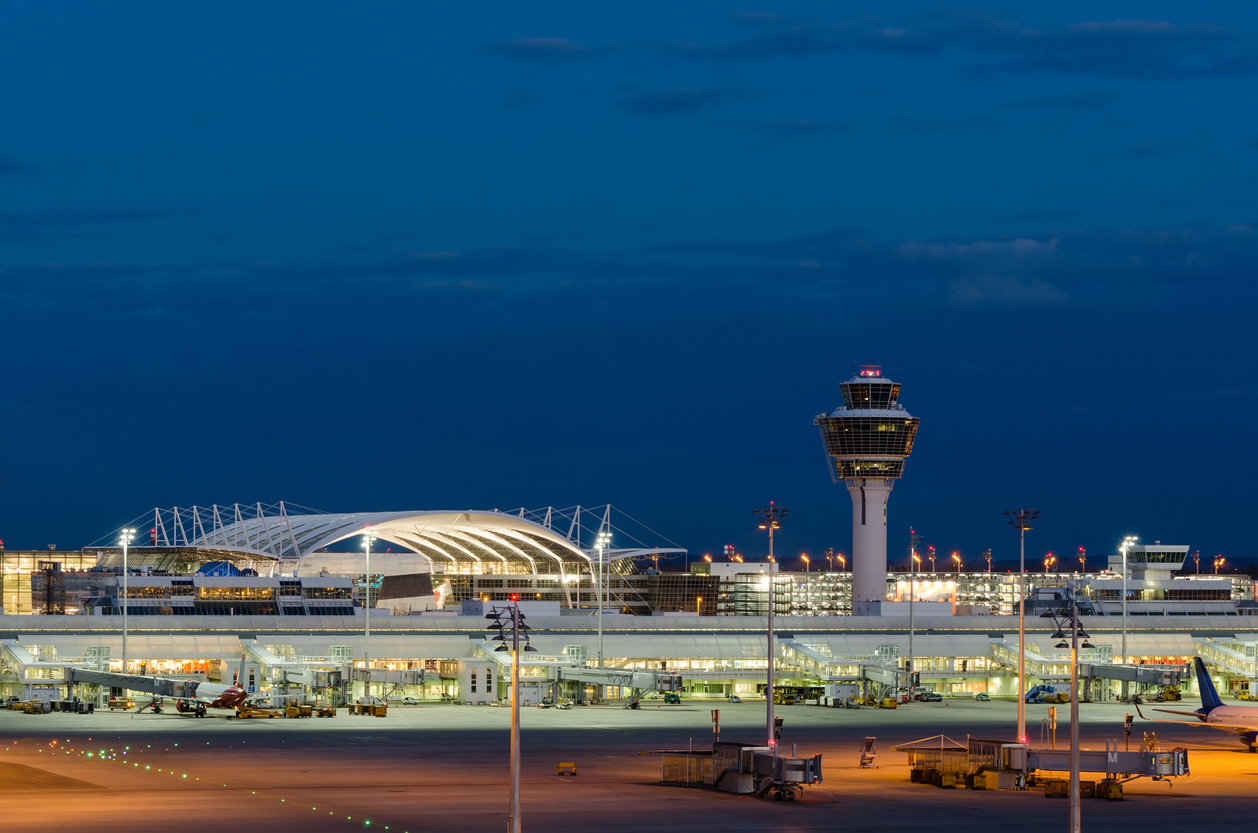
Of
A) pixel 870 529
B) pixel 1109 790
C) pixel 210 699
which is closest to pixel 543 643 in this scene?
pixel 210 699

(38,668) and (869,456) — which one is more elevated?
(869,456)

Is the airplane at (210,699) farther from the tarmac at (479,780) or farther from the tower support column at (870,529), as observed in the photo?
the tower support column at (870,529)

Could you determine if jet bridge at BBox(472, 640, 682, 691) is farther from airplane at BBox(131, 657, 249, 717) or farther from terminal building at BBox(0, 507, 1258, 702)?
airplane at BBox(131, 657, 249, 717)

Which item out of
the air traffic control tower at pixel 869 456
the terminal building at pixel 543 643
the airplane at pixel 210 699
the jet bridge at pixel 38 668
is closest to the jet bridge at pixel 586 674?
the terminal building at pixel 543 643

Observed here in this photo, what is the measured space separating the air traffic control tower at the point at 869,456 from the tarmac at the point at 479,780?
67.2m

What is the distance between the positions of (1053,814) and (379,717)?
164 feet

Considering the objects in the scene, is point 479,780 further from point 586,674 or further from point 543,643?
point 543,643

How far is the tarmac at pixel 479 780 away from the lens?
48844 millimetres

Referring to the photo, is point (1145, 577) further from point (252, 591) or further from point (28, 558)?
point (28, 558)

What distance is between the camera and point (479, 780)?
2335 inches

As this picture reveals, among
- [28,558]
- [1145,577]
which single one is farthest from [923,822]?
[28,558]

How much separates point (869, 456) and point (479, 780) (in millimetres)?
105684

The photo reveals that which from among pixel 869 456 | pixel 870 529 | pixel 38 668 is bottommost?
pixel 38 668

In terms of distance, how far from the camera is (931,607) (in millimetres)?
157875
